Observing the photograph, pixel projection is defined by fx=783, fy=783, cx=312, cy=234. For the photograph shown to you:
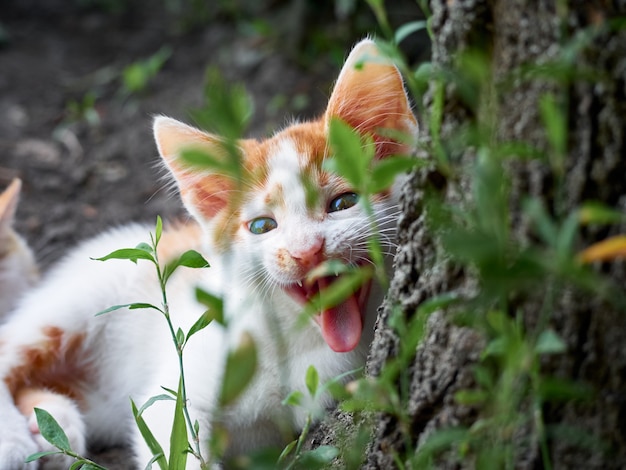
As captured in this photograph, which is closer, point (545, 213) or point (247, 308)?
point (545, 213)

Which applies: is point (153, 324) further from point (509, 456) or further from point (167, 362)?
point (509, 456)

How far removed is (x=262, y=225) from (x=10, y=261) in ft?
3.90

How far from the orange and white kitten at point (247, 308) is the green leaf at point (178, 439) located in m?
0.18

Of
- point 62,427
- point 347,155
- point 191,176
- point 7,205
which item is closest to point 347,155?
point 347,155

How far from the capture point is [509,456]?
3.09 feet

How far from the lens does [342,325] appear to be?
1.66m

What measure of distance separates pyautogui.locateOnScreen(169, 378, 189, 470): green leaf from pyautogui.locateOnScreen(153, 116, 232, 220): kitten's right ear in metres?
0.70

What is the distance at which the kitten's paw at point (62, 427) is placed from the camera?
185 centimetres

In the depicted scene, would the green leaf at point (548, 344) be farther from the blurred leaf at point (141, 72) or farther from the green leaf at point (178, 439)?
the blurred leaf at point (141, 72)

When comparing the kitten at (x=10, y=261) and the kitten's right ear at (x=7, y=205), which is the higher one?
the kitten's right ear at (x=7, y=205)

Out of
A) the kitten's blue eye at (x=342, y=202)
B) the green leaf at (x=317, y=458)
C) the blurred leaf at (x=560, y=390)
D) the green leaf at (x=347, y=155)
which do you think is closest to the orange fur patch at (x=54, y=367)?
the kitten's blue eye at (x=342, y=202)

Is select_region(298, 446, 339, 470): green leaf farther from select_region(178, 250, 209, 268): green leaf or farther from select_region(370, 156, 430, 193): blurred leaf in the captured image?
select_region(370, 156, 430, 193): blurred leaf

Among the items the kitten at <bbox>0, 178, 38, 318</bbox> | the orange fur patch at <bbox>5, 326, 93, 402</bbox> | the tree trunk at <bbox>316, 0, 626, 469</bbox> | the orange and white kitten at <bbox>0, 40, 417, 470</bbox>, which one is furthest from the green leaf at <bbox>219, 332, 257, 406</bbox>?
the kitten at <bbox>0, 178, 38, 318</bbox>

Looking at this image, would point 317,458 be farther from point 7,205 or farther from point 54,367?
point 7,205
